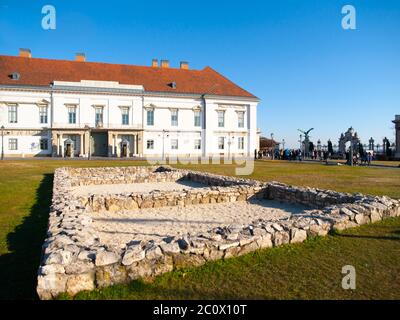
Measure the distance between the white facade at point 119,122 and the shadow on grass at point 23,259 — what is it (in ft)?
111

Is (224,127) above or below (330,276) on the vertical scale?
above

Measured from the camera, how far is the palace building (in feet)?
146

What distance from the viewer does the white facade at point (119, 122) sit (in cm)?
4447

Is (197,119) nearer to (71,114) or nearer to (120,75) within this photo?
(120,75)

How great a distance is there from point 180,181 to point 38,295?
50.9 feet

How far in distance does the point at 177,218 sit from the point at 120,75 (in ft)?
146

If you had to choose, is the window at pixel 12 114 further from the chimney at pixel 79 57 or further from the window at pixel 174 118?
the window at pixel 174 118

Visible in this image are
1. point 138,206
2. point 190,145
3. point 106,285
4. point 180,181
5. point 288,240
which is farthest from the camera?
point 190,145

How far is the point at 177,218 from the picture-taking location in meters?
9.56

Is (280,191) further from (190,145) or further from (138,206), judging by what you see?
(190,145)

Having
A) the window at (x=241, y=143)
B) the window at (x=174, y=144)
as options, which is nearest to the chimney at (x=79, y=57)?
the window at (x=174, y=144)

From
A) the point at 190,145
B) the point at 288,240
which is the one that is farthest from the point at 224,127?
the point at 288,240

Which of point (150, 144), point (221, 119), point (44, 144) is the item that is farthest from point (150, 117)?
point (44, 144)
